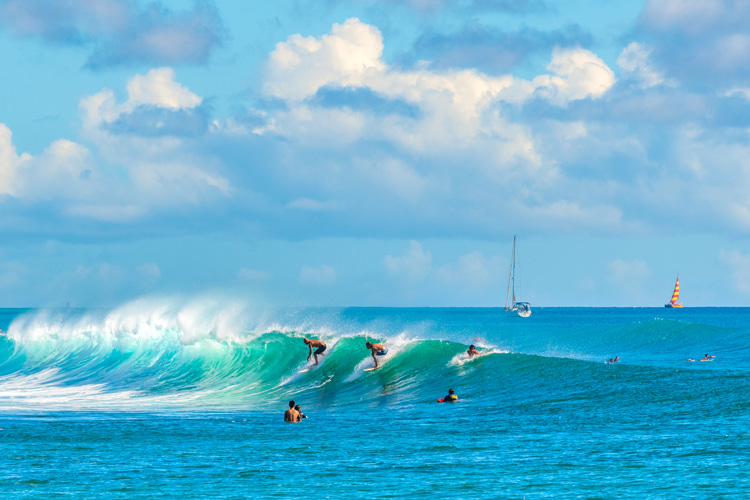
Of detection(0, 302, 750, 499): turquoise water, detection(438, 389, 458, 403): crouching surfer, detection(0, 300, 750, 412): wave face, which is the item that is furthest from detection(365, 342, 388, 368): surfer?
detection(438, 389, 458, 403): crouching surfer

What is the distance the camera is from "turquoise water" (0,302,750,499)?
1311 centimetres

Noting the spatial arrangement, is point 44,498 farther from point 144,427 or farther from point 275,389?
point 275,389

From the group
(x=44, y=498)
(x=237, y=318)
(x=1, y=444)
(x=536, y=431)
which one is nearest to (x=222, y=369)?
(x=237, y=318)

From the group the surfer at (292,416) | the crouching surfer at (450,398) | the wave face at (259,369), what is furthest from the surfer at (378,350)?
the surfer at (292,416)

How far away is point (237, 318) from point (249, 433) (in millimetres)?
22894

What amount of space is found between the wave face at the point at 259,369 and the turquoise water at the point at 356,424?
0.14 m

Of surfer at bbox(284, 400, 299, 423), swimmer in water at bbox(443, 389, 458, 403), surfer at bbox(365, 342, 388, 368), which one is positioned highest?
surfer at bbox(365, 342, 388, 368)

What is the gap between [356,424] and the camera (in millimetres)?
19859

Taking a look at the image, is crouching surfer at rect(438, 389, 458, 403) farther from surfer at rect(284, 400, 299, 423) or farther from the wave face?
surfer at rect(284, 400, 299, 423)

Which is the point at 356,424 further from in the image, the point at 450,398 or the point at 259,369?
the point at 259,369

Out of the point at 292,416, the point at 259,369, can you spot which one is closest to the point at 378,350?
the point at 259,369

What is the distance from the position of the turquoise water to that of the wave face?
142 mm

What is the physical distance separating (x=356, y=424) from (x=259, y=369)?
46.5ft

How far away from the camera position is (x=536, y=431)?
57.8 ft
